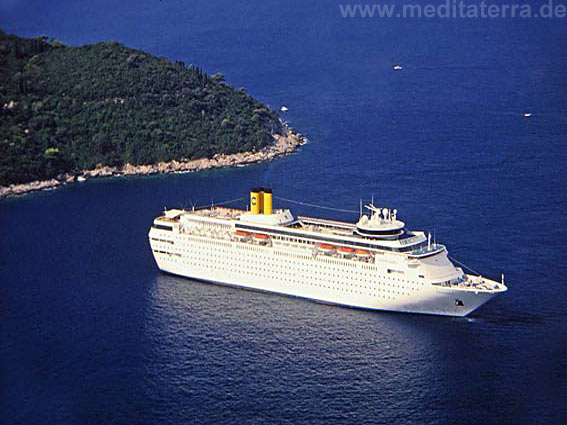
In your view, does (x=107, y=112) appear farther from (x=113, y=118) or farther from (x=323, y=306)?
(x=323, y=306)

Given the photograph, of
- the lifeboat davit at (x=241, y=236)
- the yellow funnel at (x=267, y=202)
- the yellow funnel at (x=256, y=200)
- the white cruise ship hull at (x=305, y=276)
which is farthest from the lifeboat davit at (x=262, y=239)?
the yellow funnel at (x=256, y=200)

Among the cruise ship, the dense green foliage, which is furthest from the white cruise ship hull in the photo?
the dense green foliage

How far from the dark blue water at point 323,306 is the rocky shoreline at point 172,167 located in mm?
2523

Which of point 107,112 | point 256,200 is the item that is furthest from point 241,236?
Answer: point 107,112

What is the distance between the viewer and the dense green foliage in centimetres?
11531

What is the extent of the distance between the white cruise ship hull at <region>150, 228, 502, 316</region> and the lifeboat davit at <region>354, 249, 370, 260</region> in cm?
71

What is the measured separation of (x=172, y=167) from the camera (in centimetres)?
11375

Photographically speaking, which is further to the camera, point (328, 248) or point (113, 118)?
point (113, 118)

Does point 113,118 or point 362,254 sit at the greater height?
point 113,118

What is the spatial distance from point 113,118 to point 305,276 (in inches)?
2194

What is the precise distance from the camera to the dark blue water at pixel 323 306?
199ft

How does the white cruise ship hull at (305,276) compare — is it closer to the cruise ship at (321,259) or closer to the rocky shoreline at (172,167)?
the cruise ship at (321,259)

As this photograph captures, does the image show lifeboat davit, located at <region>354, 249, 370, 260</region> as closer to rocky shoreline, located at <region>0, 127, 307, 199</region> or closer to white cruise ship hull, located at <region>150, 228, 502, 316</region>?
white cruise ship hull, located at <region>150, 228, 502, 316</region>

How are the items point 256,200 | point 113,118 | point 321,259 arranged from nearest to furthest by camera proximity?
point 321,259 < point 256,200 < point 113,118
